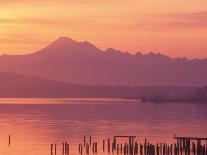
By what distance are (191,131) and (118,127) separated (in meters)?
15.1

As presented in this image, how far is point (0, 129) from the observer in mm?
111312

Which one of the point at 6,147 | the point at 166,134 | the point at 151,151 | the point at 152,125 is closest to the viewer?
the point at 151,151

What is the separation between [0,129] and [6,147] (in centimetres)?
3253

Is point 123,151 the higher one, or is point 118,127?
point 118,127

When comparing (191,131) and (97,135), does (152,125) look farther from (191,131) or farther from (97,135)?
(97,135)

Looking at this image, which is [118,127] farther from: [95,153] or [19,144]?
[95,153]

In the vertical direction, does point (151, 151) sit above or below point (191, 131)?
below

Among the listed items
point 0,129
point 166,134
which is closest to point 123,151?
point 166,134

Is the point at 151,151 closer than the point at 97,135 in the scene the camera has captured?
Yes

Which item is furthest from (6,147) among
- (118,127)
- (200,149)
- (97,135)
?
(118,127)

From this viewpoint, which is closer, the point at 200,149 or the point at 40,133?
the point at 200,149

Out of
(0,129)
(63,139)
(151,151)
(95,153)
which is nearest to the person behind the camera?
(151,151)

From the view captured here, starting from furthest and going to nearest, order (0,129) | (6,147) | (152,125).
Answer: (152,125)
(0,129)
(6,147)

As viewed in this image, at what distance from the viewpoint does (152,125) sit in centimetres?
12181
